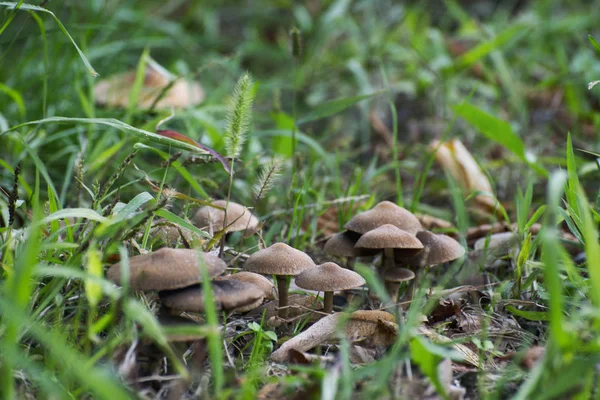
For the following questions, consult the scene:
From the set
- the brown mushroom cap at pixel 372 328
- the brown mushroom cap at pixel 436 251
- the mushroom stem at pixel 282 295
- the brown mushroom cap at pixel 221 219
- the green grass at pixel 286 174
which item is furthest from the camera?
the brown mushroom cap at pixel 221 219

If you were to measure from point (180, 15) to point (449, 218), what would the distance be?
455cm

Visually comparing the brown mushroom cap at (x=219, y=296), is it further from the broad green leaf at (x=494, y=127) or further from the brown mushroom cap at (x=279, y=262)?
the broad green leaf at (x=494, y=127)

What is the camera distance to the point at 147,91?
4516mm

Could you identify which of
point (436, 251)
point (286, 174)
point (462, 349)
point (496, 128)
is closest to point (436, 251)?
point (436, 251)

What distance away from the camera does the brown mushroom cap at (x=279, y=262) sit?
1859 mm

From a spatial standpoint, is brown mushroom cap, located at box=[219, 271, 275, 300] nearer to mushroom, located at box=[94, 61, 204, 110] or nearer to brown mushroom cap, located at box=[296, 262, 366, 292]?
brown mushroom cap, located at box=[296, 262, 366, 292]

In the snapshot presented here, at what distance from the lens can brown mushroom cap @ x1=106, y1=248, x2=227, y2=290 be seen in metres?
1.54

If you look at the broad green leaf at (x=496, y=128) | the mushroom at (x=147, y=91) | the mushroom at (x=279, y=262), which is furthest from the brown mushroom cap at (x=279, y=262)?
the mushroom at (x=147, y=91)

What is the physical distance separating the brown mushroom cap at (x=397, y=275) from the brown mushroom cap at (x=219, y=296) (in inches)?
28.0

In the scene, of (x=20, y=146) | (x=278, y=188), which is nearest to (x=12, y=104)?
(x=20, y=146)

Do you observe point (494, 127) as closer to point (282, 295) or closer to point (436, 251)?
point (436, 251)

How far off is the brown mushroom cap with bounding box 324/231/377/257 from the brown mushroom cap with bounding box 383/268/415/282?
0.30 ft

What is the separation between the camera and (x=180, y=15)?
21.7 ft

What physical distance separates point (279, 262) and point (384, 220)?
0.54m
